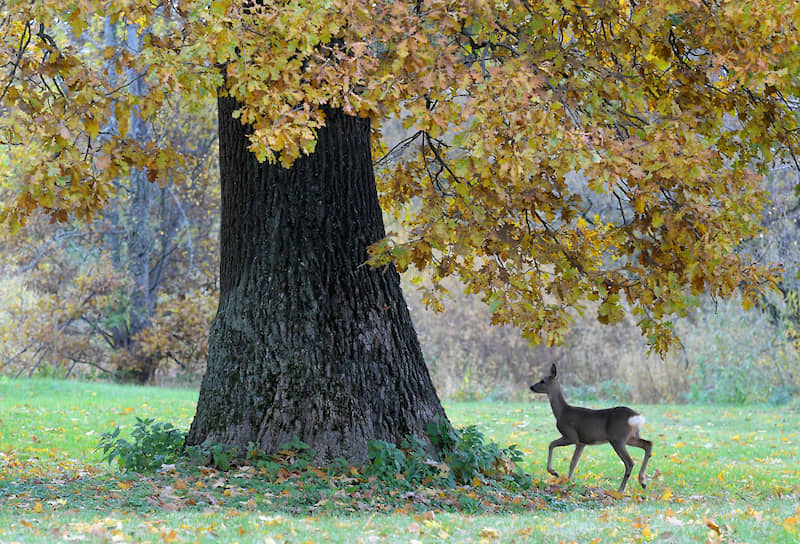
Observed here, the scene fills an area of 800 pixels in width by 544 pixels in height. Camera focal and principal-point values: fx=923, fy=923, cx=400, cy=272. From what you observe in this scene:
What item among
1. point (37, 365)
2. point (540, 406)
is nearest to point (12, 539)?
point (540, 406)

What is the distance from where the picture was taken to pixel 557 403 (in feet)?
31.6

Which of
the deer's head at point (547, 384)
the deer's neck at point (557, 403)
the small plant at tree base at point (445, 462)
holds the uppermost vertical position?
the deer's head at point (547, 384)

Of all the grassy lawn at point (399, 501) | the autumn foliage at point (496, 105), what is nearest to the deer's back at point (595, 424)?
the grassy lawn at point (399, 501)

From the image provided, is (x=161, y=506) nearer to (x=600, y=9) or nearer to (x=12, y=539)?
(x=12, y=539)

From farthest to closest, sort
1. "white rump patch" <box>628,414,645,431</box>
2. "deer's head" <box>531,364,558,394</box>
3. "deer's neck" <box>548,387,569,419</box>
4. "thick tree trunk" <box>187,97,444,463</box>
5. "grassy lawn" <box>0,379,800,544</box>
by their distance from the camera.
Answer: "deer's head" <box>531,364,558,394</box> → "deer's neck" <box>548,387,569,419</box> → "white rump patch" <box>628,414,645,431</box> → "thick tree trunk" <box>187,97,444,463</box> → "grassy lawn" <box>0,379,800,544</box>

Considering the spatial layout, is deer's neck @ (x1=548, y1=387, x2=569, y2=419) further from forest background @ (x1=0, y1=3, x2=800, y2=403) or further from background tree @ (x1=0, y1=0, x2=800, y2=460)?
forest background @ (x1=0, y1=3, x2=800, y2=403)

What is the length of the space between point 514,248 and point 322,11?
2508mm

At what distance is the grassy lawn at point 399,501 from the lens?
18.8 ft

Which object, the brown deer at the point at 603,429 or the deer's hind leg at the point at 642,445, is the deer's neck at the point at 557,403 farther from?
the deer's hind leg at the point at 642,445

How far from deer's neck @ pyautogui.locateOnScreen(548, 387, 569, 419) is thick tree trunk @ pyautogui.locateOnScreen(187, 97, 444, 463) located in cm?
161

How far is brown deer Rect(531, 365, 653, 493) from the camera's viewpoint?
29.4 feet

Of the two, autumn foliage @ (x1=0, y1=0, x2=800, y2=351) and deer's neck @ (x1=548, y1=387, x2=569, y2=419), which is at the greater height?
autumn foliage @ (x1=0, y1=0, x2=800, y2=351)

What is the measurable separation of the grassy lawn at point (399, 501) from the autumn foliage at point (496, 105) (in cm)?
160

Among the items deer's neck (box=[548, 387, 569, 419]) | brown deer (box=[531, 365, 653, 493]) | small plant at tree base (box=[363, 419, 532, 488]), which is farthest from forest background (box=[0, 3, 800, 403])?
small plant at tree base (box=[363, 419, 532, 488])
